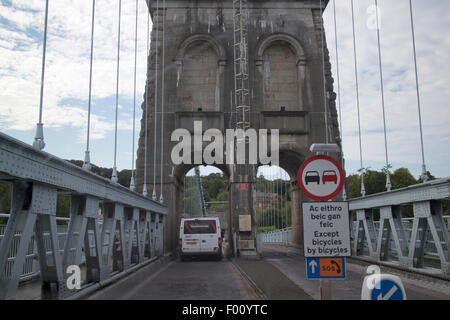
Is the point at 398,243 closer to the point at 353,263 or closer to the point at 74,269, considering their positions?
the point at 353,263

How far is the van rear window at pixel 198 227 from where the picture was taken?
20.4 metres

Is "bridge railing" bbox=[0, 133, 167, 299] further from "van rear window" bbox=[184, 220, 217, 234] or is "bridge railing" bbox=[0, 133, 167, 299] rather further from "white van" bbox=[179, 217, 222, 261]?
"van rear window" bbox=[184, 220, 217, 234]

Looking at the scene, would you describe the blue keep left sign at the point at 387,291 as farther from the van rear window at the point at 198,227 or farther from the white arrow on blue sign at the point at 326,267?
the van rear window at the point at 198,227

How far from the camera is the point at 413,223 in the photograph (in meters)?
11.0

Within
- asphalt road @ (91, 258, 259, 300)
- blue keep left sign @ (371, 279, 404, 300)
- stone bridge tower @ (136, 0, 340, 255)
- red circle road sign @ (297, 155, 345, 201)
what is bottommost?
asphalt road @ (91, 258, 259, 300)


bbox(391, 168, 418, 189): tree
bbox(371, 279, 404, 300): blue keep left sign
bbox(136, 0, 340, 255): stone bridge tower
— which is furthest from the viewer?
bbox(391, 168, 418, 189): tree

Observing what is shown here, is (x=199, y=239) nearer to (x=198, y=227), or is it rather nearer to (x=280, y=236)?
(x=198, y=227)

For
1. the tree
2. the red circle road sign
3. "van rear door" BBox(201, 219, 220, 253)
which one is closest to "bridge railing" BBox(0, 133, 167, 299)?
the red circle road sign

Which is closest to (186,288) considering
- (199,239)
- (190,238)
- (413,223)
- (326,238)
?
(413,223)

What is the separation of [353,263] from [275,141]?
7.93m

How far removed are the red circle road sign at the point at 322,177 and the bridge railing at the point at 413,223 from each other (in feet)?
17.0

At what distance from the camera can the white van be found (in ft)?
65.8

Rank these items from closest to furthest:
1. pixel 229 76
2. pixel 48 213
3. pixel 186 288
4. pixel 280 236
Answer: pixel 48 213 → pixel 186 288 → pixel 229 76 → pixel 280 236

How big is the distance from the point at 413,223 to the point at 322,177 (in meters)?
6.54
